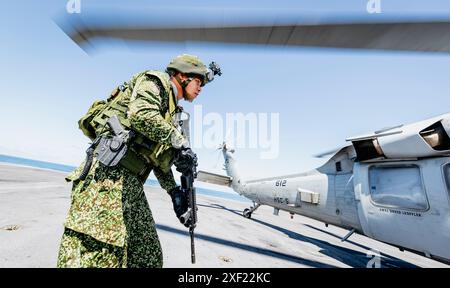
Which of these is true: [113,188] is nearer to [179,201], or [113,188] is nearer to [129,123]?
[129,123]

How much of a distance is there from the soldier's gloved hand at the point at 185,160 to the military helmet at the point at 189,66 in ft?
2.34

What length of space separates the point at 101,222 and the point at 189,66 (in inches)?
55.5

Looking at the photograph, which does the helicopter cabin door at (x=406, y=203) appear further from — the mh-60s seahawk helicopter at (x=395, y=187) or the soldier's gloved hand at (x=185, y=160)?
the soldier's gloved hand at (x=185, y=160)

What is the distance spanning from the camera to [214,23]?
171 cm

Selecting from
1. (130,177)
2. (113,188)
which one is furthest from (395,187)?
(113,188)

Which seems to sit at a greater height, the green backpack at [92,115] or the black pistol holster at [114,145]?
the green backpack at [92,115]

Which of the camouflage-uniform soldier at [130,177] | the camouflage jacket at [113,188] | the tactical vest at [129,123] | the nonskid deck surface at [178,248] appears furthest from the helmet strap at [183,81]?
the nonskid deck surface at [178,248]

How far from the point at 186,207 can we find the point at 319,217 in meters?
4.76

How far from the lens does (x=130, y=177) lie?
1924 millimetres

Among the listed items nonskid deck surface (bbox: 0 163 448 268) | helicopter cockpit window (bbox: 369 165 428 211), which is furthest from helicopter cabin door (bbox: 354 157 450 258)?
nonskid deck surface (bbox: 0 163 448 268)

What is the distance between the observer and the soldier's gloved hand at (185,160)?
6.09 ft

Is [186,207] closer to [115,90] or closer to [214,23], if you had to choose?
[115,90]

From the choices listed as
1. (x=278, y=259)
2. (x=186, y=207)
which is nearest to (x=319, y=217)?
(x=278, y=259)

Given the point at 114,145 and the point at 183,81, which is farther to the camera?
the point at 183,81
